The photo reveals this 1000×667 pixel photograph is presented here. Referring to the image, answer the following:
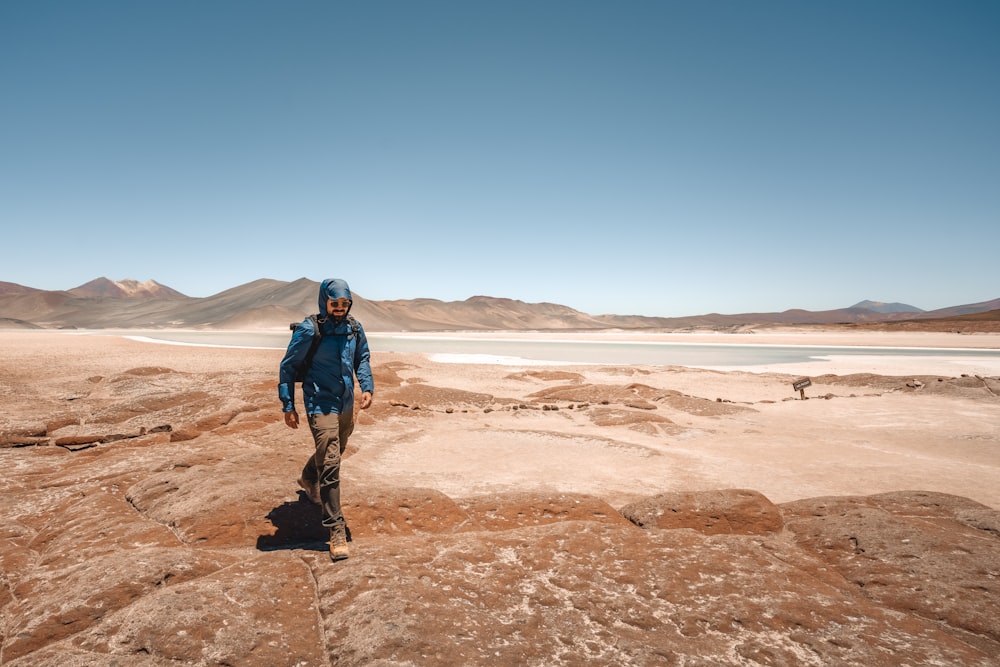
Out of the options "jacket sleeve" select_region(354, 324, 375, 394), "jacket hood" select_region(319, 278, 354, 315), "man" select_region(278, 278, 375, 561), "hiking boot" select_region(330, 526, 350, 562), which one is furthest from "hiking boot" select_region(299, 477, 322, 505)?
"jacket hood" select_region(319, 278, 354, 315)

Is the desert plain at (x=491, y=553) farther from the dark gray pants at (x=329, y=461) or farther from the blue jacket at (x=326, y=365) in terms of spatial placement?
the blue jacket at (x=326, y=365)

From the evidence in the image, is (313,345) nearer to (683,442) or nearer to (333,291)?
(333,291)

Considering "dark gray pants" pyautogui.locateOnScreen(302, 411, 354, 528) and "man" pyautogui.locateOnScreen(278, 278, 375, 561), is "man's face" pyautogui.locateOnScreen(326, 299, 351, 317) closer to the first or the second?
"man" pyautogui.locateOnScreen(278, 278, 375, 561)

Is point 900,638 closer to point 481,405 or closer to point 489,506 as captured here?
point 489,506

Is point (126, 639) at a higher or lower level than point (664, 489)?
higher

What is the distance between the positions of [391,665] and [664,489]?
4.59 m

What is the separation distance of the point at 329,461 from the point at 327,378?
600 millimetres

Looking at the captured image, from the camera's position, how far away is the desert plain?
2445 mm

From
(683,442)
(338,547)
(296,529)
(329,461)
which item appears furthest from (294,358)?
(683,442)

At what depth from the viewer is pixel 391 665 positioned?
7.41ft

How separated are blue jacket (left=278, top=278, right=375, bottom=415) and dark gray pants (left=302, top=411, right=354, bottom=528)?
0.08 metres

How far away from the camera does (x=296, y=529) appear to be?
3955 millimetres

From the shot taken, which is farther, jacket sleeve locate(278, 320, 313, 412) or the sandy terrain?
the sandy terrain

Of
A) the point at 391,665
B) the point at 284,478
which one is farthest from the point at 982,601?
the point at 284,478
